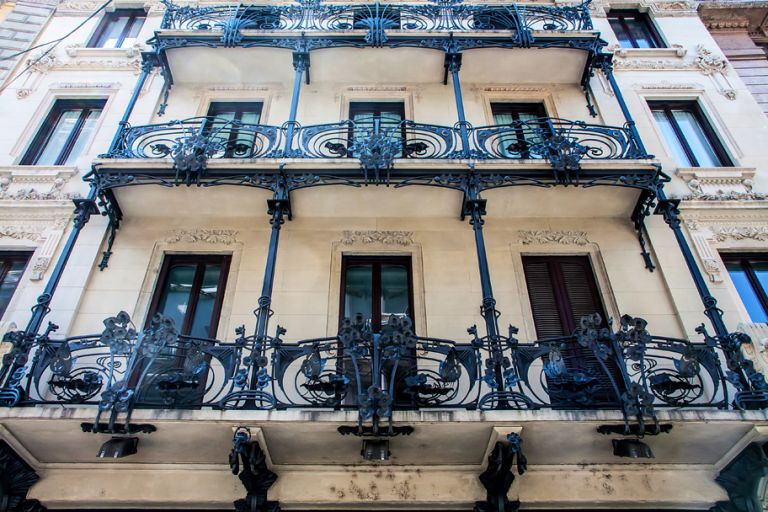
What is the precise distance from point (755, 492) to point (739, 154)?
253 inches

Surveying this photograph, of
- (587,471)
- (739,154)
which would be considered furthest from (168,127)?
(739,154)

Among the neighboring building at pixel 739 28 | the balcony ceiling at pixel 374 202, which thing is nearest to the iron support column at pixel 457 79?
the balcony ceiling at pixel 374 202

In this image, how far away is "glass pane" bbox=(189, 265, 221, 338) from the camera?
8047mm

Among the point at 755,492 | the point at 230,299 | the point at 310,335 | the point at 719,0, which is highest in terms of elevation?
the point at 719,0

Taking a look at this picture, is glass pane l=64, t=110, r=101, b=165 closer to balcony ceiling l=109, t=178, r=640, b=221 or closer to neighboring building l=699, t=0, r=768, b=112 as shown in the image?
balcony ceiling l=109, t=178, r=640, b=221

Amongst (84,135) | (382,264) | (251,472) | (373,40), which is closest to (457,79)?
(373,40)

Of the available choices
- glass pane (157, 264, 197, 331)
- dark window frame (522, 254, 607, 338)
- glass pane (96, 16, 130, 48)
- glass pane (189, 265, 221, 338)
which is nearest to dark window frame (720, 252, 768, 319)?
dark window frame (522, 254, 607, 338)

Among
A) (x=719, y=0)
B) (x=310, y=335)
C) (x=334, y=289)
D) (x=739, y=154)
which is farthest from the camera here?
(x=719, y=0)

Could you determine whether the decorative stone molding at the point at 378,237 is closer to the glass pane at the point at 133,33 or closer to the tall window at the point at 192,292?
the tall window at the point at 192,292

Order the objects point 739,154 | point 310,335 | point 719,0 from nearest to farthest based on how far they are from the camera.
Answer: point 310,335, point 739,154, point 719,0

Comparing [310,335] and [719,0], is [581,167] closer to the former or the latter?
[310,335]

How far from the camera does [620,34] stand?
12773 mm

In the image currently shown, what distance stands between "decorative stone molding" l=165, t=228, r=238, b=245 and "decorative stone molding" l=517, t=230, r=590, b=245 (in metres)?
4.79

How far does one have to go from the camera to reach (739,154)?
32.9 feet
